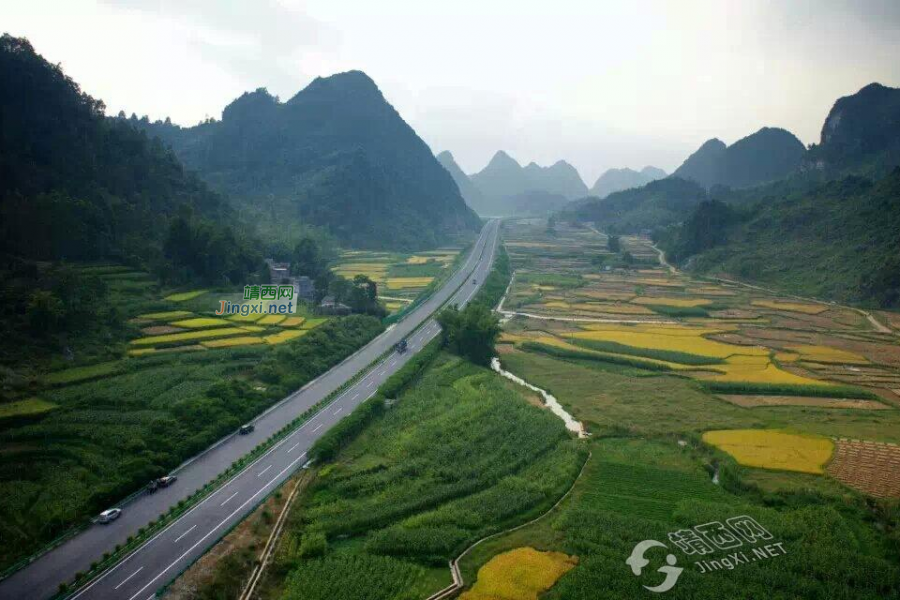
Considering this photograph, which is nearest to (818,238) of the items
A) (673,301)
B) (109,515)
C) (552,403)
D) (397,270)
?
(673,301)

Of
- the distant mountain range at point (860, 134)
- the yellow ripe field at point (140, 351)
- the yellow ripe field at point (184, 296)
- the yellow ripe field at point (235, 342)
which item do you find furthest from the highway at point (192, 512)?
the distant mountain range at point (860, 134)

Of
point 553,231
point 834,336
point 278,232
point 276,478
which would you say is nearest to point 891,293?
point 834,336

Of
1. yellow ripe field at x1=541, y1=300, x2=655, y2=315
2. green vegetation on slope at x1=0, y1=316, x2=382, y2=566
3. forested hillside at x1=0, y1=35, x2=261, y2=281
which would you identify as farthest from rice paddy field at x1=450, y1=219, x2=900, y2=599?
forested hillside at x1=0, y1=35, x2=261, y2=281

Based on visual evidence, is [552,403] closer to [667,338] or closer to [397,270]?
[667,338]

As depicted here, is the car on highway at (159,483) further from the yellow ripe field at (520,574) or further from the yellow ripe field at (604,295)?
the yellow ripe field at (604,295)

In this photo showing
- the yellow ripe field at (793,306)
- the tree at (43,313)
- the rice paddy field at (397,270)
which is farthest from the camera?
the rice paddy field at (397,270)
